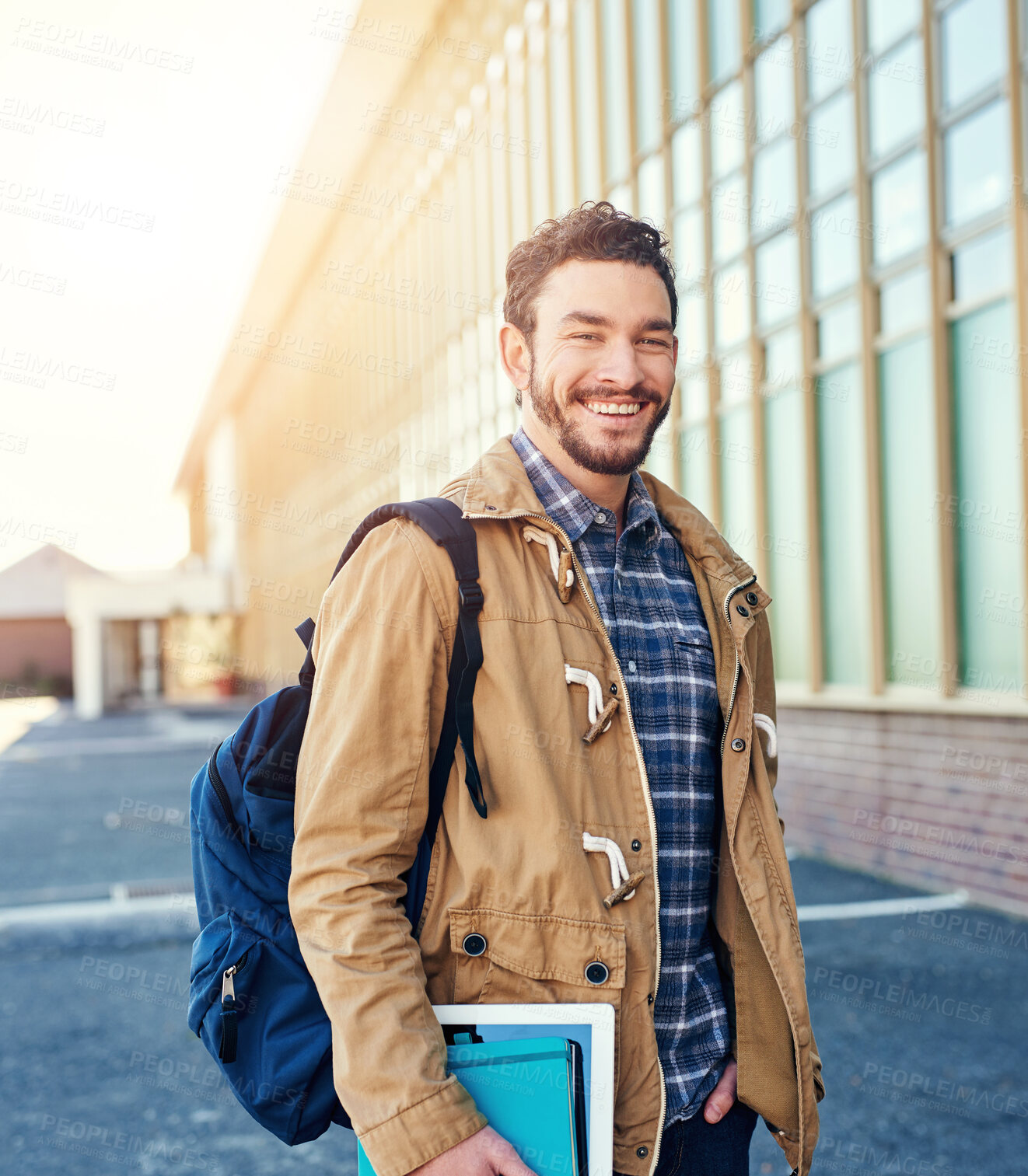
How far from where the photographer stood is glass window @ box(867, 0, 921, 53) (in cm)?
800

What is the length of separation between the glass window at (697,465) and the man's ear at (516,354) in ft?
30.5

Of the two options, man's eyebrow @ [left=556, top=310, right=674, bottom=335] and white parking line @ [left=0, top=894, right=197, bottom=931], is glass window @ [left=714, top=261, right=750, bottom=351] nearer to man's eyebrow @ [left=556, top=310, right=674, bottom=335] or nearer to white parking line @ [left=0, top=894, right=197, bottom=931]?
white parking line @ [left=0, top=894, right=197, bottom=931]

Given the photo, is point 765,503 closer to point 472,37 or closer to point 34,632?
point 472,37

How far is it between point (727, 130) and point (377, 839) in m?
10.4

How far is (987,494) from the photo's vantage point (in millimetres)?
7422

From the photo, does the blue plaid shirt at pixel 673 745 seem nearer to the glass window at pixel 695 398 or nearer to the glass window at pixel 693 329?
the glass window at pixel 695 398

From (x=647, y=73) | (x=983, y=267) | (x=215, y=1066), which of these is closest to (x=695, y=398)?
(x=647, y=73)

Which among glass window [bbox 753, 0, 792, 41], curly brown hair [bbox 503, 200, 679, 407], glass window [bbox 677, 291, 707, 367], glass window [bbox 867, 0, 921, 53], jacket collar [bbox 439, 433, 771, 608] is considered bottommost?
jacket collar [bbox 439, 433, 771, 608]

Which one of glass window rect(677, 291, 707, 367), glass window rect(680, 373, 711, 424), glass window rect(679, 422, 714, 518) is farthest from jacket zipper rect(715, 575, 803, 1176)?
glass window rect(677, 291, 707, 367)

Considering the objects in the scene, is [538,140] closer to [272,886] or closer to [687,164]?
[687,164]

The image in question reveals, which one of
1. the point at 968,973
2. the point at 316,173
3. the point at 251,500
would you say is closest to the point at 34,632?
the point at 251,500

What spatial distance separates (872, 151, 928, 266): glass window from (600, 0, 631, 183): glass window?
487 centimetres

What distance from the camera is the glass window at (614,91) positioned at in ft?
42.1

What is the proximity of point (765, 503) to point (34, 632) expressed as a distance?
53394mm
